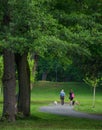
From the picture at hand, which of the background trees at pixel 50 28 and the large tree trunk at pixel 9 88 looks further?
the large tree trunk at pixel 9 88

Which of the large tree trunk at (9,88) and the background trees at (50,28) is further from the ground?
the background trees at (50,28)

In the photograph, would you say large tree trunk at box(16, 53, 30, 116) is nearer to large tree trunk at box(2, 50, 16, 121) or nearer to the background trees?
large tree trunk at box(2, 50, 16, 121)

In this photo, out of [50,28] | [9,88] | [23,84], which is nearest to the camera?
[50,28]

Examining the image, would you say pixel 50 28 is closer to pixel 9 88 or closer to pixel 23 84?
pixel 9 88

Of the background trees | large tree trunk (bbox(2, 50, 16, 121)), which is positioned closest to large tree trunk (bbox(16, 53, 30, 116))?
large tree trunk (bbox(2, 50, 16, 121))

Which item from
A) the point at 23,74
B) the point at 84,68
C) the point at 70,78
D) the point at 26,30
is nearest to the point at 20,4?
the point at 26,30

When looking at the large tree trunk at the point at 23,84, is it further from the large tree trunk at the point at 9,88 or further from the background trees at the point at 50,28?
the background trees at the point at 50,28

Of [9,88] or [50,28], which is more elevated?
[50,28]

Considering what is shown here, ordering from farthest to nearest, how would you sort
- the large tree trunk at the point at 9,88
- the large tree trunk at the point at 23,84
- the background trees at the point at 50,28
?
the large tree trunk at the point at 23,84
the large tree trunk at the point at 9,88
the background trees at the point at 50,28

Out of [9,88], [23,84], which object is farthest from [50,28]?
[23,84]

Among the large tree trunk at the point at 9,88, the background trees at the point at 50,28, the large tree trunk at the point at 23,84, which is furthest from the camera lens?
the large tree trunk at the point at 23,84

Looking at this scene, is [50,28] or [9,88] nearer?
[50,28]

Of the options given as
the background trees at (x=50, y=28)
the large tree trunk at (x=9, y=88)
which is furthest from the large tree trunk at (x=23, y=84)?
the background trees at (x=50, y=28)

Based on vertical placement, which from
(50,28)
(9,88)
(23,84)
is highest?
(50,28)
